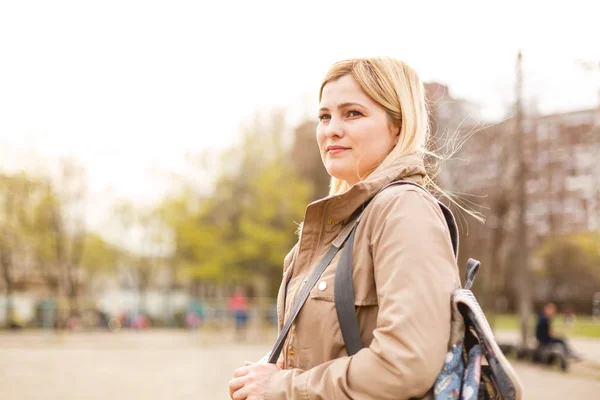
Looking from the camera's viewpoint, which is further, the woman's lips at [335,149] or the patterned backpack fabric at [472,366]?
the woman's lips at [335,149]

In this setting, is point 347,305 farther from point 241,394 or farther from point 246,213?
point 246,213

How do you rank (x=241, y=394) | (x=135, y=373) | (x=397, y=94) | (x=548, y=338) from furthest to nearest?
1. (x=548, y=338)
2. (x=135, y=373)
3. (x=397, y=94)
4. (x=241, y=394)

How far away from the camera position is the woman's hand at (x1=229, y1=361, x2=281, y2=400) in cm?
194

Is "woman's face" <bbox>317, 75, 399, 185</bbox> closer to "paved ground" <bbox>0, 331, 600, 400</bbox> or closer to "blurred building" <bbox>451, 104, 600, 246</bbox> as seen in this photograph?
"paved ground" <bbox>0, 331, 600, 400</bbox>

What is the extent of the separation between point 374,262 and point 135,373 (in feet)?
42.4

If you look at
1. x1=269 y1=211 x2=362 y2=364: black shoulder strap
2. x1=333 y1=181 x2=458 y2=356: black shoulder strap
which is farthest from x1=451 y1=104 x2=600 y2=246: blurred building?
x1=333 y1=181 x2=458 y2=356: black shoulder strap

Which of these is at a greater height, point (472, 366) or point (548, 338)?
point (472, 366)

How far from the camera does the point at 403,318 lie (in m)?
1.71

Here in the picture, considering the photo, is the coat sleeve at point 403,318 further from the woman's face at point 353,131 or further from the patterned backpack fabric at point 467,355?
the woman's face at point 353,131

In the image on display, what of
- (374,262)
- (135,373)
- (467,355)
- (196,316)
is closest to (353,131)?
(374,262)

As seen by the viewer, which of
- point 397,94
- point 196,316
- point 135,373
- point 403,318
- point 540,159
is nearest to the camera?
point 403,318

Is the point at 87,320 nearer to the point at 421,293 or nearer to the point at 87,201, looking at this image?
the point at 87,201

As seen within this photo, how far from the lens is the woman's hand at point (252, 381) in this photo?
1.94 metres

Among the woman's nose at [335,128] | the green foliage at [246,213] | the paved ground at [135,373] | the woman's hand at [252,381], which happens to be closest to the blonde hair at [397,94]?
the woman's nose at [335,128]
